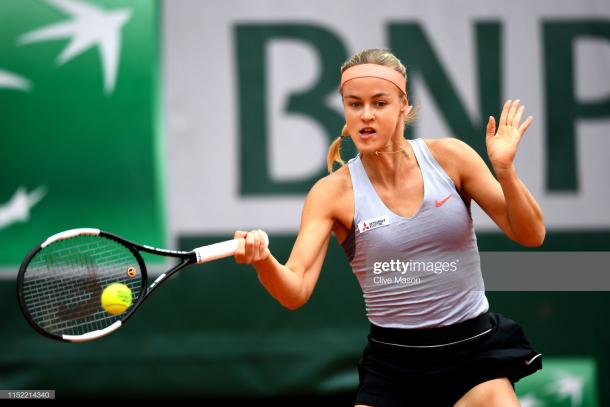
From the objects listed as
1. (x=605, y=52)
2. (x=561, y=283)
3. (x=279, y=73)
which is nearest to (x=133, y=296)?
(x=279, y=73)

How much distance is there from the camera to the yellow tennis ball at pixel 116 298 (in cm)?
337

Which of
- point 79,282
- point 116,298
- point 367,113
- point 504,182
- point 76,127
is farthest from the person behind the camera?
point 76,127

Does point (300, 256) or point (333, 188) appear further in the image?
point (333, 188)

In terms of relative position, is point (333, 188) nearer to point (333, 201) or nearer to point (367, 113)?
point (333, 201)

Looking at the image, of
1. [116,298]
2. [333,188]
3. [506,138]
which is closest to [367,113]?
[333,188]

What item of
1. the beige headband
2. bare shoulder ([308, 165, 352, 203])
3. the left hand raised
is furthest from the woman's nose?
the left hand raised

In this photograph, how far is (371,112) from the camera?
10.7 feet

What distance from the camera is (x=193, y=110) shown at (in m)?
5.33

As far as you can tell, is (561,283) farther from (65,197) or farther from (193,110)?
(65,197)

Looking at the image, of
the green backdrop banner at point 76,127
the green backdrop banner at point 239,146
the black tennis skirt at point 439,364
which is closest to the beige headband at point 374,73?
the black tennis skirt at point 439,364

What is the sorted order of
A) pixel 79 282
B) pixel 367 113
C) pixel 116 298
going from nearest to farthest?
pixel 367 113
pixel 116 298
pixel 79 282

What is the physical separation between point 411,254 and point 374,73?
675 millimetres

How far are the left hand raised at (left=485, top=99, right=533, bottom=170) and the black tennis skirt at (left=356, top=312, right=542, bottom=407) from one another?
0.64 metres

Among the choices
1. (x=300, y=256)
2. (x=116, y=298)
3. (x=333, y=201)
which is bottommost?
(x=116, y=298)
